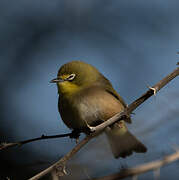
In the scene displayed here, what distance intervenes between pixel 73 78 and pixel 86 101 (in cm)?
41

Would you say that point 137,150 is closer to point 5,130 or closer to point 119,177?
point 119,177

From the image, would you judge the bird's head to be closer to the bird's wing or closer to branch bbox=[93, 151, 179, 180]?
the bird's wing

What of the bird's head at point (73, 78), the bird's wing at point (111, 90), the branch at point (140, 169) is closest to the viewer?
the branch at point (140, 169)

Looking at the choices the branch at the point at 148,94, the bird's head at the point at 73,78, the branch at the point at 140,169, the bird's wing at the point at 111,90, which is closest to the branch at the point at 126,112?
the branch at the point at 148,94

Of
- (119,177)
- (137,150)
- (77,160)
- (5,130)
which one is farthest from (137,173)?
(5,130)

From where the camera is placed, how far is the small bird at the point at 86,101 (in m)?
4.21

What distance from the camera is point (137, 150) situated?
367 centimetres

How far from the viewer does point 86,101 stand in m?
4.25

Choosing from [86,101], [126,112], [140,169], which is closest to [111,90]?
[86,101]

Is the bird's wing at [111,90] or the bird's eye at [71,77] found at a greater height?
the bird's eye at [71,77]

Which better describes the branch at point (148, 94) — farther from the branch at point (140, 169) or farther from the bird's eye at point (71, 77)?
the bird's eye at point (71, 77)

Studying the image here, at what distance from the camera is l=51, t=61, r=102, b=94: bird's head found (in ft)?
14.4

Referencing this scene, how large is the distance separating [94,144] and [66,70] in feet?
6.87

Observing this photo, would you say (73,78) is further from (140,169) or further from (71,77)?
(140,169)
